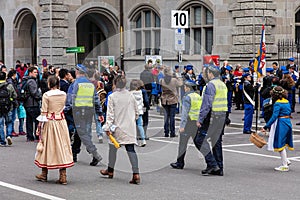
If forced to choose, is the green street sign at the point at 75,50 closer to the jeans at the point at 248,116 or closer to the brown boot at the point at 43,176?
the jeans at the point at 248,116

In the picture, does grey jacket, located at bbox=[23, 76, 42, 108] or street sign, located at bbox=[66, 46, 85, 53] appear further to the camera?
street sign, located at bbox=[66, 46, 85, 53]

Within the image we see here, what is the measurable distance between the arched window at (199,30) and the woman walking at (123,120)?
56.8ft

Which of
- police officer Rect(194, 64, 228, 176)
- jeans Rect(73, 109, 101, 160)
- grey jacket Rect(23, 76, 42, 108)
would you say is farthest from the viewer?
grey jacket Rect(23, 76, 42, 108)

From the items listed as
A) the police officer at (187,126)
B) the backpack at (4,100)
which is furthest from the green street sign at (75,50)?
the police officer at (187,126)

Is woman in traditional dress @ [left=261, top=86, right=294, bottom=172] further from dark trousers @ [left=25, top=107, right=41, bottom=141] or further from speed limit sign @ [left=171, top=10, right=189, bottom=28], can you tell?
speed limit sign @ [left=171, top=10, right=189, bottom=28]

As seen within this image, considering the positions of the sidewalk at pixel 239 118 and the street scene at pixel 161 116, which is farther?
the sidewalk at pixel 239 118

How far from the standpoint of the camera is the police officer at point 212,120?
11.1 metres

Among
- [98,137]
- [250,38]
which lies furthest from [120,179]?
[250,38]

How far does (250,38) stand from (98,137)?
Result: 11106 mm

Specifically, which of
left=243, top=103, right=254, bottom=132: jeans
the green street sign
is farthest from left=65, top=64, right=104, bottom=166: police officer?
the green street sign

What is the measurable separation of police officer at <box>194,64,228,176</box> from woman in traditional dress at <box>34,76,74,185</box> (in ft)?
7.52

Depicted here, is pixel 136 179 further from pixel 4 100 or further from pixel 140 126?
pixel 4 100

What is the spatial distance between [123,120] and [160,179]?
1.22 m

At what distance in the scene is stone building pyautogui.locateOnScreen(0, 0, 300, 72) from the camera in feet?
83.7
